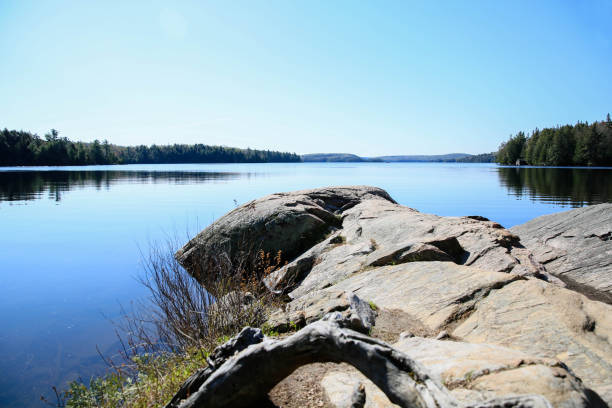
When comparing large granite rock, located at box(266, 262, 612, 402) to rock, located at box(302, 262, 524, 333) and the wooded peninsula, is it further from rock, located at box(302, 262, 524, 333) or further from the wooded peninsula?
the wooded peninsula

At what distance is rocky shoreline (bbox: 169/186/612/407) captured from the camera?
108 inches

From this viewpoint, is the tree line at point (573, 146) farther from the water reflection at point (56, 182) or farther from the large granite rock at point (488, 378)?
the large granite rock at point (488, 378)

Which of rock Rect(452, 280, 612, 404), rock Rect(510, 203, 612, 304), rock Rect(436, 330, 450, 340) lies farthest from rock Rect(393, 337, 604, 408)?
rock Rect(510, 203, 612, 304)

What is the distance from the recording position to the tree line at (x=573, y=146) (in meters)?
85.5

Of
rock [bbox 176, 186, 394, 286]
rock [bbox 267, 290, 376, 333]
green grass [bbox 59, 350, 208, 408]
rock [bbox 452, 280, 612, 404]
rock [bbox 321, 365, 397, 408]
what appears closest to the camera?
rock [bbox 321, 365, 397, 408]

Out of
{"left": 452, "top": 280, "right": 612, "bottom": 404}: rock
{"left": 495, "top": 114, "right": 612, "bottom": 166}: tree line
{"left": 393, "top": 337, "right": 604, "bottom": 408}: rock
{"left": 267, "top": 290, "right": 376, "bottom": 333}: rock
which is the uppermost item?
{"left": 495, "top": 114, "right": 612, "bottom": 166}: tree line

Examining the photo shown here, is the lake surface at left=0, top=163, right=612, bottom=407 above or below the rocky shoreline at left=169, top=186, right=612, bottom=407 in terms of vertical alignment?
below

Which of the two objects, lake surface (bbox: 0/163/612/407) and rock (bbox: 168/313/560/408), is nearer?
rock (bbox: 168/313/560/408)

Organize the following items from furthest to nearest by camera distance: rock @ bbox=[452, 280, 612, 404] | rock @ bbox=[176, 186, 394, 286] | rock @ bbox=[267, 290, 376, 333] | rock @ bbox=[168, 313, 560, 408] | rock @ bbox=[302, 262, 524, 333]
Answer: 1. rock @ bbox=[176, 186, 394, 286]
2. rock @ bbox=[302, 262, 524, 333]
3. rock @ bbox=[267, 290, 376, 333]
4. rock @ bbox=[452, 280, 612, 404]
5. rock @ bbox=[168, 313, 560, 408]

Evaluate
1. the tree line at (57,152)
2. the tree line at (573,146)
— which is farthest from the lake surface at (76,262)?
the tree line at (57,152)

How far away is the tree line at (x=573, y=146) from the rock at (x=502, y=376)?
108391 millimetres

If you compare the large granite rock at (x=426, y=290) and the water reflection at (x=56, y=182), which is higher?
the water reflection at (x=56, y=182)

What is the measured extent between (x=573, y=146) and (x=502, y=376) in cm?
12022

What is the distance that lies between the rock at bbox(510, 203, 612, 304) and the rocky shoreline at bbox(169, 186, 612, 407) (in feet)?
0.16
